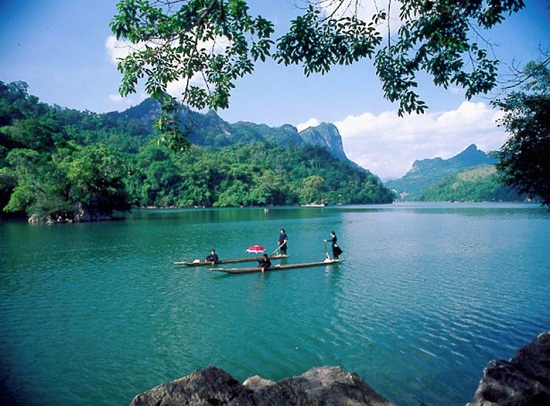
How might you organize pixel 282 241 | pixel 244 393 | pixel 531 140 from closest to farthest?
pixel 244 393
pixel 531 140
pixel 282 241

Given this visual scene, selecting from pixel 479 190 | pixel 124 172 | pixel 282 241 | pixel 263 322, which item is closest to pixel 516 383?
pixel 263 322

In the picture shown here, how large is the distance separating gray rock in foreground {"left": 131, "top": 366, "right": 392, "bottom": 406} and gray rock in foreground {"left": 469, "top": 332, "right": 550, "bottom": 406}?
5.09 feet

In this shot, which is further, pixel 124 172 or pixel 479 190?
pixel 479 190

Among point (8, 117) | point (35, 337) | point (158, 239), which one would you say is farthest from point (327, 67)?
point (8, 117)

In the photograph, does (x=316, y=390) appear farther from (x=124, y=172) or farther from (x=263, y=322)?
(x=124, y=172)

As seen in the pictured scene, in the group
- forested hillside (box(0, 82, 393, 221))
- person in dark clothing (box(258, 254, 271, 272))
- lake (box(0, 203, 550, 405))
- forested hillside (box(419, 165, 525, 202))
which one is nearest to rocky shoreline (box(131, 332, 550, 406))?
lake (box(0, 203, 550, 405))

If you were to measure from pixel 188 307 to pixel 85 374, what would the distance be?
507cm

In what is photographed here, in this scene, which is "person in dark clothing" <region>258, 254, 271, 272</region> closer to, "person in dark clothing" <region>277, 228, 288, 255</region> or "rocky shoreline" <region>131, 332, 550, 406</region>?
"person in dark clothing" <region>277, 228, 288, 255</region>

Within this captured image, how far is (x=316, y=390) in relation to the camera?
4590 millimetres

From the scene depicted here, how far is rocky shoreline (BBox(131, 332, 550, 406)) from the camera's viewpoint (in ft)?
13.8

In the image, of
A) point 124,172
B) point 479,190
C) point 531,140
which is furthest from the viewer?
point 479,190

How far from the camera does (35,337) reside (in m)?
10.6

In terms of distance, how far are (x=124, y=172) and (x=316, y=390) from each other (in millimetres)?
66454

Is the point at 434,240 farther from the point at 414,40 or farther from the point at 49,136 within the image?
the point at 49,136
